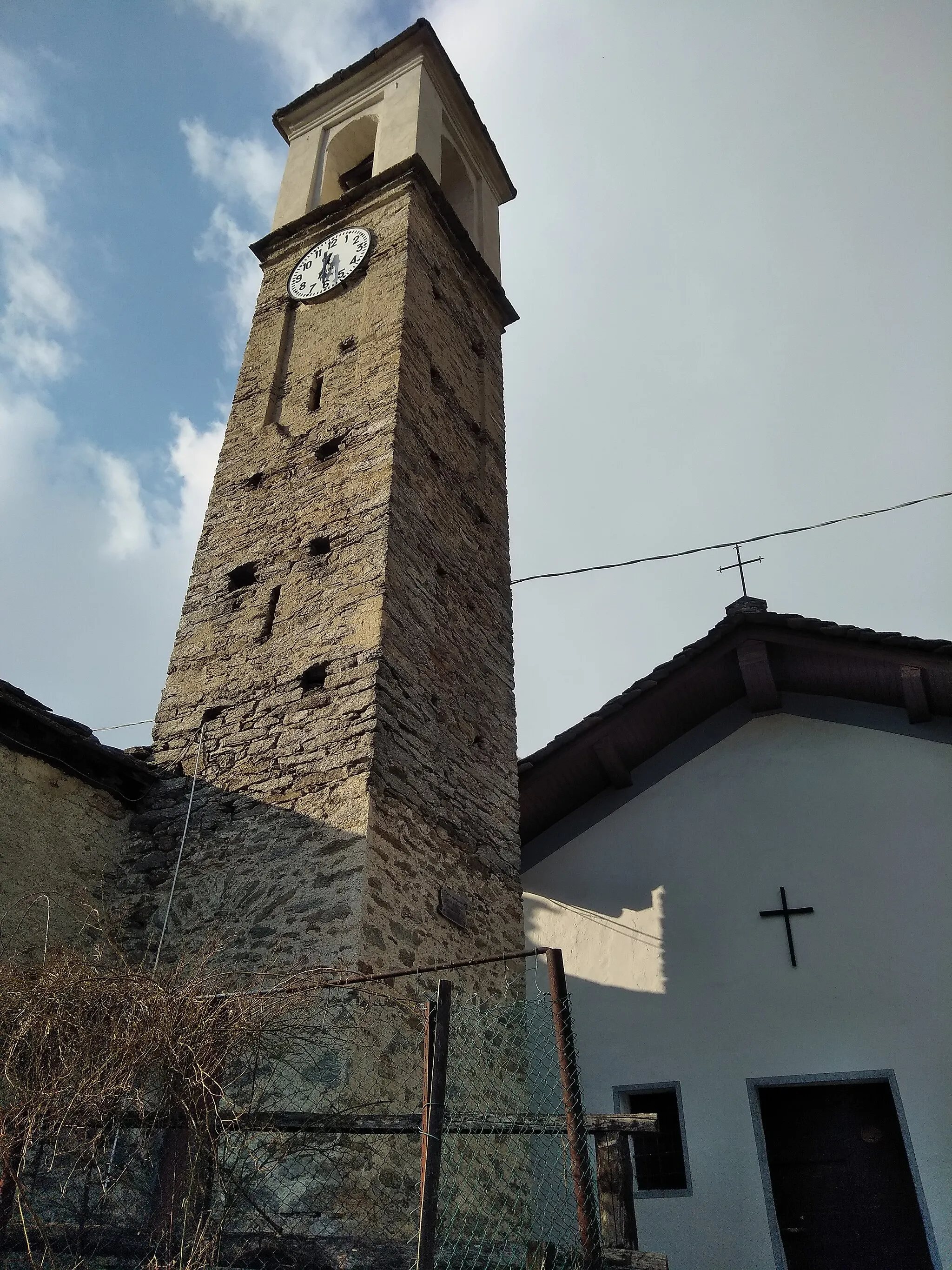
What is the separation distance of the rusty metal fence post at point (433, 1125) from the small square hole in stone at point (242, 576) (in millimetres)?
4953

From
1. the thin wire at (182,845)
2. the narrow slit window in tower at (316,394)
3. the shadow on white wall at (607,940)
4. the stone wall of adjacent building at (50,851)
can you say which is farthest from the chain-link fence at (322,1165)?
the narrow slit window in tower at (316,394)

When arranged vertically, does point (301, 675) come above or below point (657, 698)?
below

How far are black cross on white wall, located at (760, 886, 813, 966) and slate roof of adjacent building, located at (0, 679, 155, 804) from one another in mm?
4477

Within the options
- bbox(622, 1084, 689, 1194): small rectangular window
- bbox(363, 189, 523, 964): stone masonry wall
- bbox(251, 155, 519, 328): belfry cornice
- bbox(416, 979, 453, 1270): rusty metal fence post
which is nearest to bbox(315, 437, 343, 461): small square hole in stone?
bbox(363, 189, 523, 964): stone masonry wall

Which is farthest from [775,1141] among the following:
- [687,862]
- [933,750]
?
[933,750]

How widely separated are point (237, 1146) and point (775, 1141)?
3907 millimetres

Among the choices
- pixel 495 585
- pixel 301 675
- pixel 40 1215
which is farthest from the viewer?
pixel 495 585

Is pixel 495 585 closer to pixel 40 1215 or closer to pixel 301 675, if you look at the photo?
pixel 301 675

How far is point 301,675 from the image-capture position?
6.86 metres

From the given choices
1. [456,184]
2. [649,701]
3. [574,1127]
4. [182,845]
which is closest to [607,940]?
[649,701]

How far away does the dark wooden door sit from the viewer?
Result: 5758 millimetres

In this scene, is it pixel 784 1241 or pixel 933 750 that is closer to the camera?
pixel 784 1241

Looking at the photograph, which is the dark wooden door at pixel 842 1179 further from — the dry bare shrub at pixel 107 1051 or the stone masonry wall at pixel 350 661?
the dry bare shrub at pixel 107 1051

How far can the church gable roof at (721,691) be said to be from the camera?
7.28 metres
